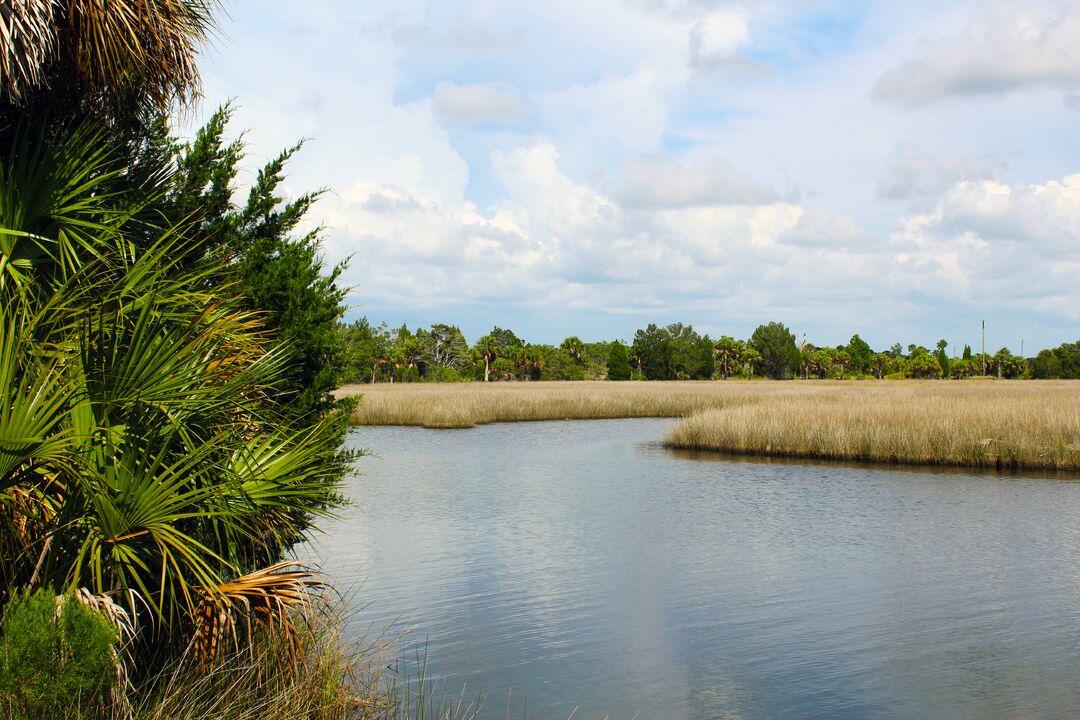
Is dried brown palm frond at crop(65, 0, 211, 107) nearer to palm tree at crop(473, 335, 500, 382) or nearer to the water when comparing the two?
the water

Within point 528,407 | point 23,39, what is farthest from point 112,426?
point 528,407

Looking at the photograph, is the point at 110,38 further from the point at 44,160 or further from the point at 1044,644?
the point at 1044,644

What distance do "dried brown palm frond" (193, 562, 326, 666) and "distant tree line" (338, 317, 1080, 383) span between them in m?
65.5

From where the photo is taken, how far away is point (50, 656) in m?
3.68

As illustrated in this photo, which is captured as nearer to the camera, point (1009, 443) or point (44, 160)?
point (44, 160)

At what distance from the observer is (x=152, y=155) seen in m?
7.99

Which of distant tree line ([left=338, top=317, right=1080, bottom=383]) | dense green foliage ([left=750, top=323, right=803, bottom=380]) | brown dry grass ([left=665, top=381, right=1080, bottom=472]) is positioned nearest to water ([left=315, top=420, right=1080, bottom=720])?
brown dry grass ([left=665, top=381, right=1080, bottom=472])

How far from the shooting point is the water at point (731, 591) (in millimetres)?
6738

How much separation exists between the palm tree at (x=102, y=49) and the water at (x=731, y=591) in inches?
143

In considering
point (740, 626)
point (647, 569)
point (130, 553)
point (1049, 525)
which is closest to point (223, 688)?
point (130, 553)

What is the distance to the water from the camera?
6.74m

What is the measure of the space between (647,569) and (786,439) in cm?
1263

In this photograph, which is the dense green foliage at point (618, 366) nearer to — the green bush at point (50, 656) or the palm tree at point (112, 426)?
the palm tree at point (112, 426)

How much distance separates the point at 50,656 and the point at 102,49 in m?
4.05
